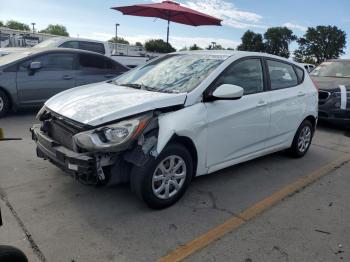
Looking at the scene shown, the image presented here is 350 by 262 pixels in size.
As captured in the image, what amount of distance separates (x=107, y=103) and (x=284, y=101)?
8.82ft

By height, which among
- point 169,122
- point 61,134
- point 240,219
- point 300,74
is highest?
point 300,74

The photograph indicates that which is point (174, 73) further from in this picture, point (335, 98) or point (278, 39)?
Result: point (278, 39)

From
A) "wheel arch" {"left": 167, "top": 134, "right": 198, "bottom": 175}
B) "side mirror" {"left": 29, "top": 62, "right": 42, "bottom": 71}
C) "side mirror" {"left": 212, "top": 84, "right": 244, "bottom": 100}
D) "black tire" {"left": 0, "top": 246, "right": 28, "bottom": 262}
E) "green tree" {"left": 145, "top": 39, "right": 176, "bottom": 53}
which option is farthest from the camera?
"green tree" {"left": 145, "top": 39, "right": 176, "bottom": 53}

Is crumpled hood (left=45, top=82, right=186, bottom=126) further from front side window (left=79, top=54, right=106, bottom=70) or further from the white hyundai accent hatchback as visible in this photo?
front side window (left=79, top=54, right=106, bottom=70)

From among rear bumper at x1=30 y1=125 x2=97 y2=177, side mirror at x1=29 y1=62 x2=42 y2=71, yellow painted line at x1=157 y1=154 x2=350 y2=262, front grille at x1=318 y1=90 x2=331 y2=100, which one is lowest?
yellow painted line at x1=157 y1=154 x2=350 y2=262

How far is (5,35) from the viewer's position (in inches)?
789

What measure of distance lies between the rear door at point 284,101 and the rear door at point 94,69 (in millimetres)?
4786

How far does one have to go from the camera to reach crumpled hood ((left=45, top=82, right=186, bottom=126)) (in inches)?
140

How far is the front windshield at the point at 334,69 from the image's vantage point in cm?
959

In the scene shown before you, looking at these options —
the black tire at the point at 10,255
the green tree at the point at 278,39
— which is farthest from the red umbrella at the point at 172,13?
the green tree at the point at 278,39

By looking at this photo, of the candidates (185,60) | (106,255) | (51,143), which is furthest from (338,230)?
(51,143)

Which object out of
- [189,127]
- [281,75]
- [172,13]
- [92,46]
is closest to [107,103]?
[189,127]

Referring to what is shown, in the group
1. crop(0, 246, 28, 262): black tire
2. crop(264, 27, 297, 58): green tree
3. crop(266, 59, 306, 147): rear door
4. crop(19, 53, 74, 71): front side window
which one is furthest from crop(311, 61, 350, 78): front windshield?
crop(264, 27, 297, 58): green tree

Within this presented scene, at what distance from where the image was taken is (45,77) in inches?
315
